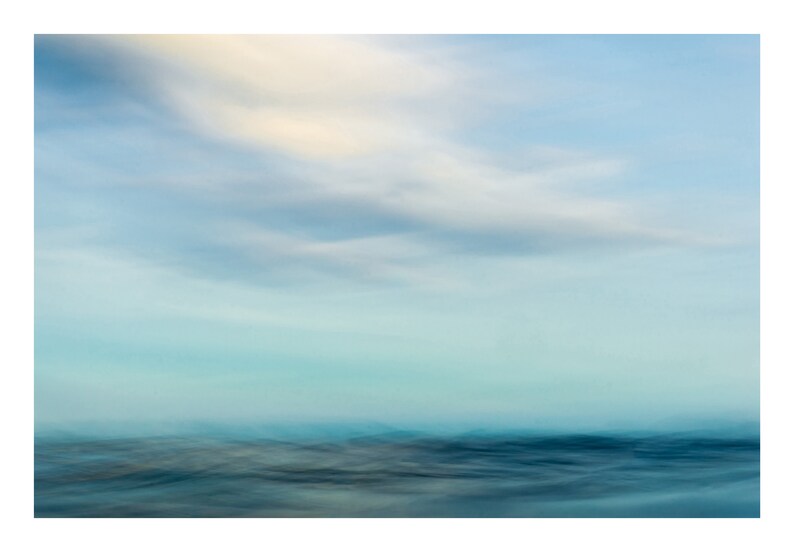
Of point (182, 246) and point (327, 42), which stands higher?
point (327, 42)

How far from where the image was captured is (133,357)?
19.1ft

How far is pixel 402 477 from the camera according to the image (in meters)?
5.79

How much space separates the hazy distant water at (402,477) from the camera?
572cm

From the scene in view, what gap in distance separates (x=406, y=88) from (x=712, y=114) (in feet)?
5.43

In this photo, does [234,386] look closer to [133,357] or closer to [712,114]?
[133,357]

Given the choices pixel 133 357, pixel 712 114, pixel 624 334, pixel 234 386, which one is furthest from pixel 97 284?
pixel 712 114

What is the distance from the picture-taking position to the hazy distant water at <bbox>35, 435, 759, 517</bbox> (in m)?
5.72

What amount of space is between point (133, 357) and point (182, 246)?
0.65 metres
